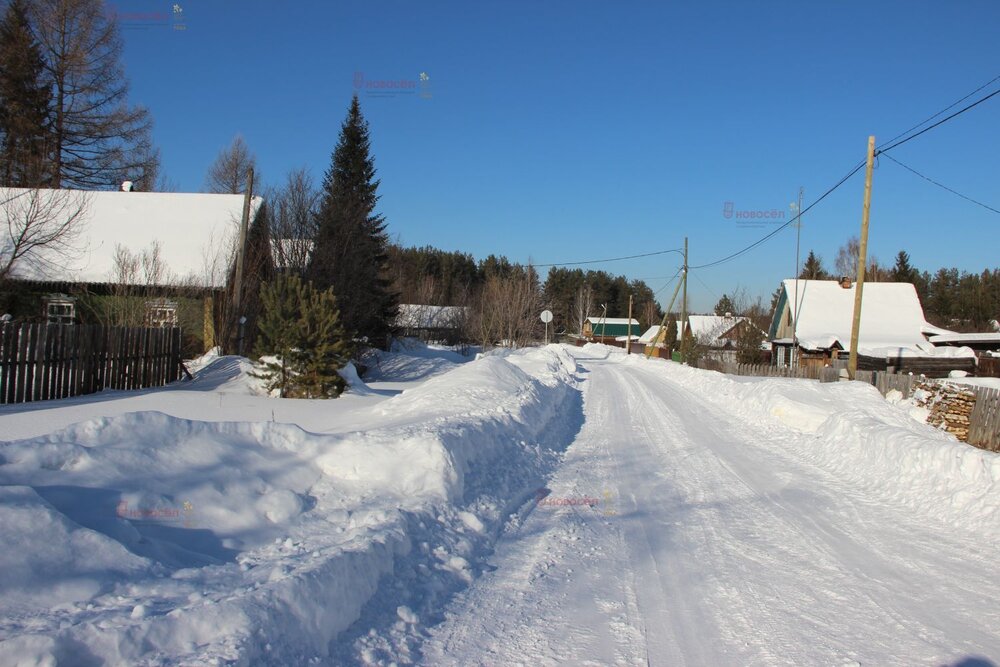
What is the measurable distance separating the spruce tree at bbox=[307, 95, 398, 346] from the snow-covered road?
1326 cm

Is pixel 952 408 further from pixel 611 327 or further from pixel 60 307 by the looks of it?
pixel 611 327

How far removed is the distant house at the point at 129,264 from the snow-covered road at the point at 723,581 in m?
18.4

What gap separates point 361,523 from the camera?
550 centimetres

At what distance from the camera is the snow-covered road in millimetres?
4156

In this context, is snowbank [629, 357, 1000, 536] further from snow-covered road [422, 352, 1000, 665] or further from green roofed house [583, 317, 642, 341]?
green roofed house [583, 317, 642, 341]

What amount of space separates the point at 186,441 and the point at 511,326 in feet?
149

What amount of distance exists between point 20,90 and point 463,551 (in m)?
37.3

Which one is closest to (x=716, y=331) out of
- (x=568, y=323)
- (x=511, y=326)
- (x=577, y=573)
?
(x=511, y=326)

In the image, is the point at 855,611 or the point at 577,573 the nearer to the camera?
the point at 855,611

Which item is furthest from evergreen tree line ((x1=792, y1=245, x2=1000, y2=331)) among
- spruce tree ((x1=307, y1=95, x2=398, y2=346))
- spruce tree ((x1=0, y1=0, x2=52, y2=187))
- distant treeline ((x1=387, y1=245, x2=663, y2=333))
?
spruce tree ((x1=0, y1=0, x2=52, y2=187))

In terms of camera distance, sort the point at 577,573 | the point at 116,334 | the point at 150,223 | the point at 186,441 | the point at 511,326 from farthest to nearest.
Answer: the point at 511,326, the point at 150,223, the point at 116,334, the point at 186,441, the point at 577,573

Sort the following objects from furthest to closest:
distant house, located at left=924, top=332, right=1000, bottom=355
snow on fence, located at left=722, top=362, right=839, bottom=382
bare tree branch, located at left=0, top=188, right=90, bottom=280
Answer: distant house, located at left=924, top=332, right=1000, bottom=355 < snow on fence, located at left=722, top=362, right=839, bottom=382 < bare tree branch, located at left=0, top=188, right=90, bottom=280

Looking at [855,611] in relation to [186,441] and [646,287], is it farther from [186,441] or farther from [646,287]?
[646,287]

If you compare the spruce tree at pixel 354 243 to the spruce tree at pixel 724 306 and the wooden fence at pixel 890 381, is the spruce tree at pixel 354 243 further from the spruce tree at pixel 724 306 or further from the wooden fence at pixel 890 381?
the spruce tree at pixel 724 306
